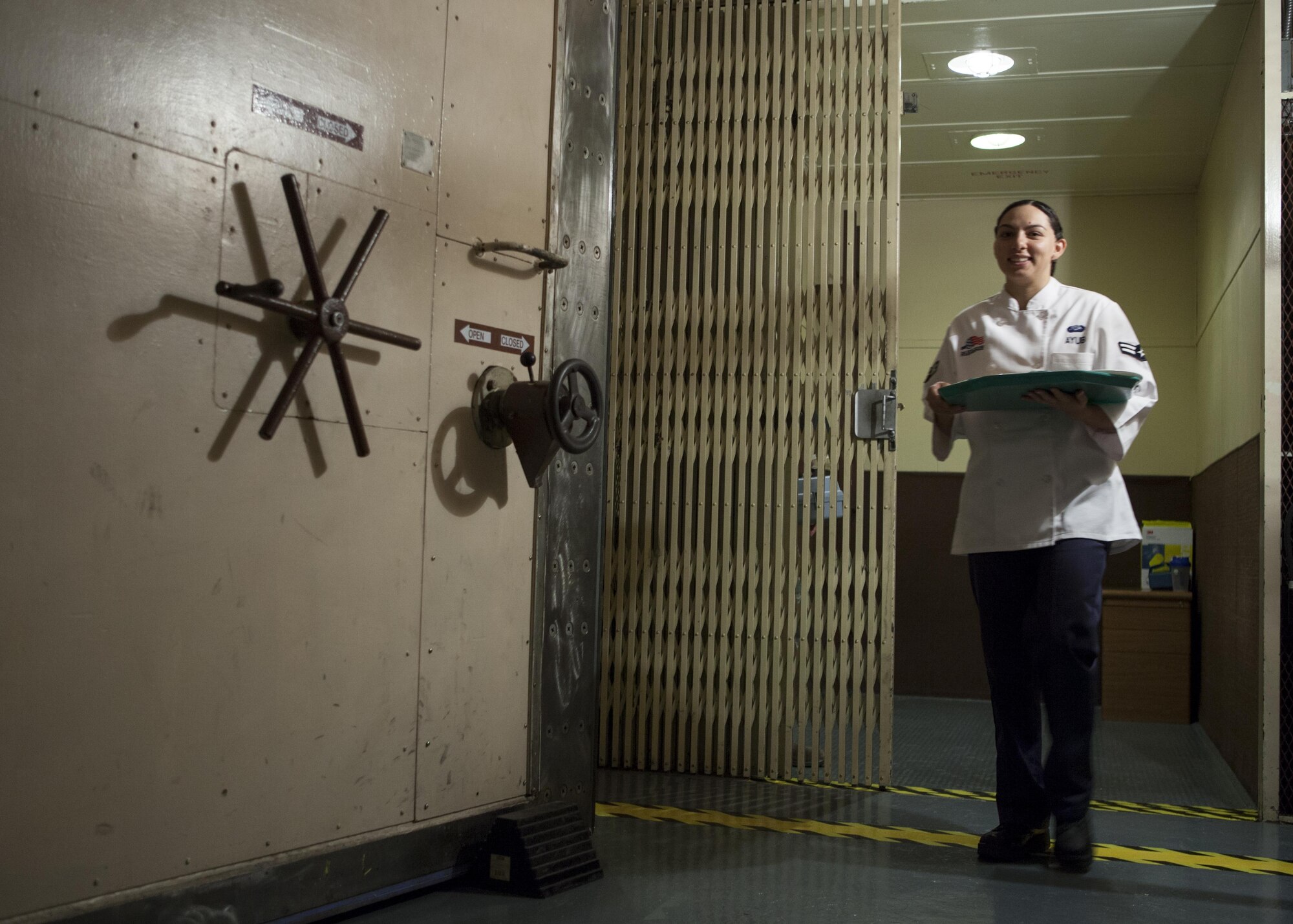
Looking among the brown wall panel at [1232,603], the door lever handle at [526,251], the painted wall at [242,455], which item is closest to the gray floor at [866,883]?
the painted wall at [242,455]

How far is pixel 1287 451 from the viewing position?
13.3ft

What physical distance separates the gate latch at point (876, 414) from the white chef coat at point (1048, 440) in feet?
2.60

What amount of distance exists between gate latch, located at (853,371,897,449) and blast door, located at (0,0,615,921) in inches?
53.1

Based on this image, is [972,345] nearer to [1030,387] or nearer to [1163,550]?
[1030,387]

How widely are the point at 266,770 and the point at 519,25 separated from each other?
1.95m

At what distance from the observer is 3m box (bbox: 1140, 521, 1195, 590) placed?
22.3 feet

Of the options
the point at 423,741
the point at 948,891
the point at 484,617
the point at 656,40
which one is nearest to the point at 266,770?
the point at 423,741

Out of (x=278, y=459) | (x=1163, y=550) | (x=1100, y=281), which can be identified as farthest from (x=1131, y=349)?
(x=1100, y=281)

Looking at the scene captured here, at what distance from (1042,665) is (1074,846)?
47 cm

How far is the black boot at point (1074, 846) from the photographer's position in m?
3.08

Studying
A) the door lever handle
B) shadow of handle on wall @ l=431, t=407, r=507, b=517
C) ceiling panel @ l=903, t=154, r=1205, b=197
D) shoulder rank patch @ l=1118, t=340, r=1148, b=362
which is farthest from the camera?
ceiling panel @ l=903, t=154, r=1205, b=197

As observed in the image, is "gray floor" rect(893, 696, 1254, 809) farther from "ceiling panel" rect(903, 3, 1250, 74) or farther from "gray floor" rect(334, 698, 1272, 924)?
"ceiling panel" rect(903, 3, 1250, 74)

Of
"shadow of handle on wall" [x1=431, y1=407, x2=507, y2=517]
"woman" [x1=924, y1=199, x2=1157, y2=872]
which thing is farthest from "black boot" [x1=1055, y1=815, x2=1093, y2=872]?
"shadow of handle on wall" [x1=431, y1=407, x2=507, y2=517]

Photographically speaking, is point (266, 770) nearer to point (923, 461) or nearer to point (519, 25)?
point (519, 25)
